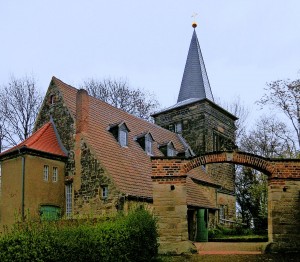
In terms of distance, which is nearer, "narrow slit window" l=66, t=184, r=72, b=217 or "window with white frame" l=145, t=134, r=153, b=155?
"narrow slit window" l=66, t=184, r=72, b=217

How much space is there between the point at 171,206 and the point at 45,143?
9345mm

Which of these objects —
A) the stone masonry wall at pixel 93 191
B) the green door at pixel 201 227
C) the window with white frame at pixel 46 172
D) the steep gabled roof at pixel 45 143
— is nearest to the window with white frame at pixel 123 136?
the stone masonry wall at pixel 93 191

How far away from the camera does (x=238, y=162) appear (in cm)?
1539

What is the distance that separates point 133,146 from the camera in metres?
24.8

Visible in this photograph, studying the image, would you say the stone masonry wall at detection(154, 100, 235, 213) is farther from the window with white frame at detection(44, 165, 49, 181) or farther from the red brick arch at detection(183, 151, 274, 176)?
the red brick arch at detection(183, 151, 274, 176)

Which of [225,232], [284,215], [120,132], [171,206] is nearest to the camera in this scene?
[171,206]

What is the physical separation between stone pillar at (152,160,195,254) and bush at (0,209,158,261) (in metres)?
1.79

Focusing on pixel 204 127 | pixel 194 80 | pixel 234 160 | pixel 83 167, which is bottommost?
pixel 234 160

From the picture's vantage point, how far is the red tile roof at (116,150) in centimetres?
2097

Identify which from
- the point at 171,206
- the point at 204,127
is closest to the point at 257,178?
the point at 204,127

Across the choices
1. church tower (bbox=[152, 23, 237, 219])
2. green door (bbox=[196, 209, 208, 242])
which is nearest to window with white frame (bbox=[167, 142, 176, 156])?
church tower (bbox=[152, 23, 237, 219])

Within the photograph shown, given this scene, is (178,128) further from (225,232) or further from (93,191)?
(93,191)

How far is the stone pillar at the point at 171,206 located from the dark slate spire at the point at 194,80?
64.6ft

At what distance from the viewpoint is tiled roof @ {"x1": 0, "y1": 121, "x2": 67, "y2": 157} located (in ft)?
70.1
